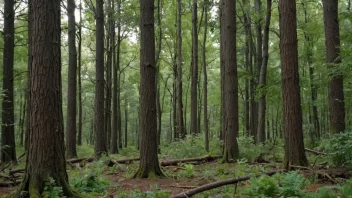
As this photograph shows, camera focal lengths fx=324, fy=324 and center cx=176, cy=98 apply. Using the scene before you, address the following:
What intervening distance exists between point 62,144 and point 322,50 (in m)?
17.4

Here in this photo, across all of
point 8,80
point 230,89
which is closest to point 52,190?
point 230,89

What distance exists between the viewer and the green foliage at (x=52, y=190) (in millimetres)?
5270

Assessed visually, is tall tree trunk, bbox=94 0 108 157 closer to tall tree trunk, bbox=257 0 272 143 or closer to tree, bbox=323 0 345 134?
tall tree trunk, bbox=257 0 272 143

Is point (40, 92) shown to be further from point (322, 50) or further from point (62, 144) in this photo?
point (322, 50)

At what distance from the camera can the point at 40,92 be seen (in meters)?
5.63

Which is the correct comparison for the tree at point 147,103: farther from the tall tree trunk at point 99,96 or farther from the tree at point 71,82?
the tree at point 71,82

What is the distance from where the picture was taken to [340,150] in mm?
6836

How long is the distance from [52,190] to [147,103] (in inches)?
143

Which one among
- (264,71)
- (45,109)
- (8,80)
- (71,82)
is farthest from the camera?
(264,71)

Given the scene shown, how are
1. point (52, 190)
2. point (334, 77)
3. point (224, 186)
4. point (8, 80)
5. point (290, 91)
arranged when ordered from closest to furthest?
point (52, 190)
point (224, 186)
point (290, 91)
point (334, 77)
point (8, 80)

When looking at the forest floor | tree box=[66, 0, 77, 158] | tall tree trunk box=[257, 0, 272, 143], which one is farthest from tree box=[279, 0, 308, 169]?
tree box=[66, 0, 77, 158]

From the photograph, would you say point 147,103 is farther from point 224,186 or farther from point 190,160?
point 190,160

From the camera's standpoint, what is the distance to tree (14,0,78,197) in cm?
559

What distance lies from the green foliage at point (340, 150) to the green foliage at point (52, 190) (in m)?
5.48
